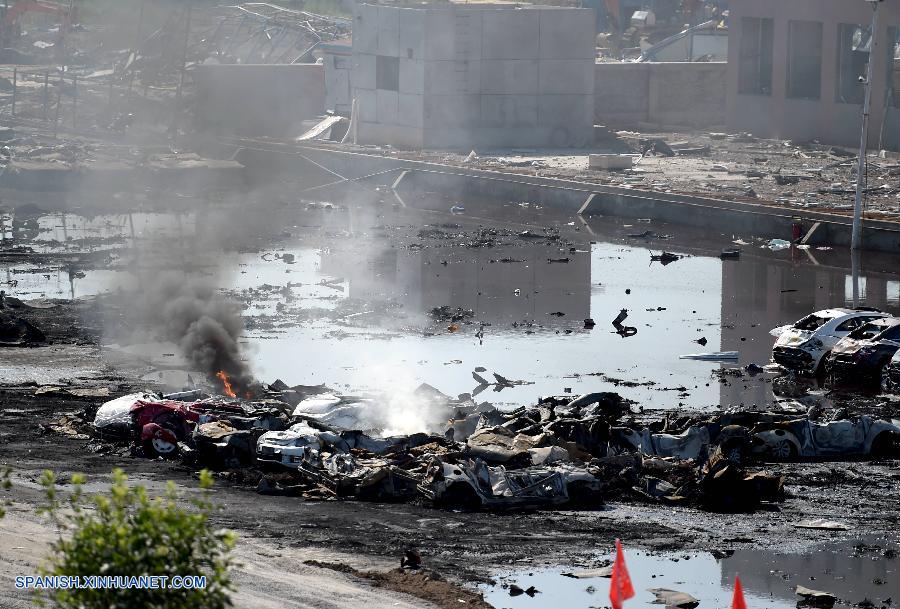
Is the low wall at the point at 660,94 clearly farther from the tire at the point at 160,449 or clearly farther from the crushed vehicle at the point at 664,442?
the tire at the point at 160,449

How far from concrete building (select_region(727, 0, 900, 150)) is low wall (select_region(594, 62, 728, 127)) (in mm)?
3347

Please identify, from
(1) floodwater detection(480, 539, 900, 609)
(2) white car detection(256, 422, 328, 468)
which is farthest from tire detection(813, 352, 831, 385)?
(2) white car detection(256, 422, 328, 468)

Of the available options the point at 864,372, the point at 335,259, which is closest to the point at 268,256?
the point at 335,259

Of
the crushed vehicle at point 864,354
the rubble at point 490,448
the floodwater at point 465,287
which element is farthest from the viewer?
the floodwater at point 465,287

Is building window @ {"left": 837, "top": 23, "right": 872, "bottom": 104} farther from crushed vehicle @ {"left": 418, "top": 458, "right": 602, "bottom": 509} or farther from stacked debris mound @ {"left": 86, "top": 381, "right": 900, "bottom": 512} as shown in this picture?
crushed vehicle @ {"left": 418, "top": 458, "right": 602, "bottom": 509}

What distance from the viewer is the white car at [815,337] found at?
2255 centimetres

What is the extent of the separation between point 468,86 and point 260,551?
4086 cm

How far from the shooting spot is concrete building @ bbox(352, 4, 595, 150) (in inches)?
2056

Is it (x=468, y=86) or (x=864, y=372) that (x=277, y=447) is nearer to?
(x=864, y=372)

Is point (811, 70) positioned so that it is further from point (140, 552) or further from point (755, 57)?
point (140, 552)

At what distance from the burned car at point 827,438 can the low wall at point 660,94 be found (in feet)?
140

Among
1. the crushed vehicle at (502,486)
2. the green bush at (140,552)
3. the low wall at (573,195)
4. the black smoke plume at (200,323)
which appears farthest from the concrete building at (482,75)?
the green bush at (140,552)

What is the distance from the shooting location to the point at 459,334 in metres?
26.5

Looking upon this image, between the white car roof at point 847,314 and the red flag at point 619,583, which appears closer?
the red flag at point 619,583
